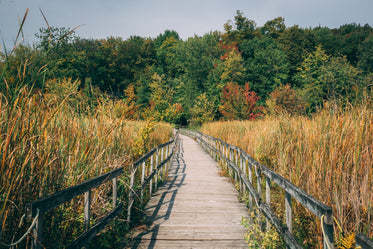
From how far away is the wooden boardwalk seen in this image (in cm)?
331

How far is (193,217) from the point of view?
4207 millimetres

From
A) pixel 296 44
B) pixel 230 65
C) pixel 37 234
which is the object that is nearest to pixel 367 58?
pixel 296 44

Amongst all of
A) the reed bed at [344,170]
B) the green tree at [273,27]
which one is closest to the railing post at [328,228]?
the reed bed at [344,170]

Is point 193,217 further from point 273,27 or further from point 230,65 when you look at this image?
point 273,27

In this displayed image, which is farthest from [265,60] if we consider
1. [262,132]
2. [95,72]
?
[262,132]

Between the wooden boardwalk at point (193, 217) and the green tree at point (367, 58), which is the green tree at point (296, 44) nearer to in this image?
the green tree at point (367, 58)

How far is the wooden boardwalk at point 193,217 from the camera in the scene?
130 inches

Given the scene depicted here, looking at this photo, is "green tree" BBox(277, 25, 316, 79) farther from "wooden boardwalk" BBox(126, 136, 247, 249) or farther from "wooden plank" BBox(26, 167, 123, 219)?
"wooden plank" BBox(26, 167, 123, 219)

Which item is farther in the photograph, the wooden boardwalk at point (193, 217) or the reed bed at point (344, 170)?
the wooden boardwalk at point (193, 217)

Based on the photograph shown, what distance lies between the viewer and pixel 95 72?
54.8 meters

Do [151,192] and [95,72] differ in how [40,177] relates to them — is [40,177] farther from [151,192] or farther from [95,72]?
[95,72]

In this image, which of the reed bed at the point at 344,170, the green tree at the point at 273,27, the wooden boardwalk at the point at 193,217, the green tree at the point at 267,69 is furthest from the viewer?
the green tree at the point at 273,27

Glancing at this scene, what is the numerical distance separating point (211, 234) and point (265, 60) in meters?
45.6

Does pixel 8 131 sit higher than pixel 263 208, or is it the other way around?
pixel 8 131
